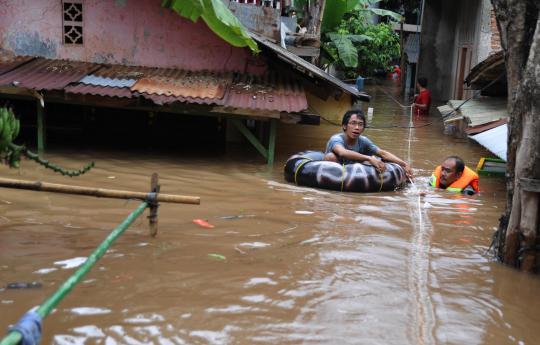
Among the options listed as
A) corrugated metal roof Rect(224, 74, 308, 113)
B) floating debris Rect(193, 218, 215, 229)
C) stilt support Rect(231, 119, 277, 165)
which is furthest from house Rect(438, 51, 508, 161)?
floating debris Rect(193, 218, 215, 229)

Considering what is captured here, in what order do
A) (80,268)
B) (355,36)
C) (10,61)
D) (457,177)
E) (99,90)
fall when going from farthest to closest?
(355,36), (10,61), (99,90), (457,177), (80,268)

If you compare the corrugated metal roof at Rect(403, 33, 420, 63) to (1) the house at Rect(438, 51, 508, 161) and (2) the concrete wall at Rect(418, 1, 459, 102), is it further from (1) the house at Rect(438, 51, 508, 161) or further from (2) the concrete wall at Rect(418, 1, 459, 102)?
(1) the house at Rect(438, 51, 508, 161)

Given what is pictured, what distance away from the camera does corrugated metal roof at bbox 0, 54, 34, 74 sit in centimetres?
1062

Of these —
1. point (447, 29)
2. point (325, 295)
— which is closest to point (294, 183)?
point (325, 295)

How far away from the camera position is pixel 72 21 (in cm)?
Result: 1145

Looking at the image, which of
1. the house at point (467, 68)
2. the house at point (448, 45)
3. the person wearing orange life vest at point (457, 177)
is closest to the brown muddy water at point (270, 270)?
the person wearing orange life vest at point (457, 177)

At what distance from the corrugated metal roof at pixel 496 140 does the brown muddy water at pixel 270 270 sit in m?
0.79

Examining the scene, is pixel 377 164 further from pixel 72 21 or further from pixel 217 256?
pixel 72 21

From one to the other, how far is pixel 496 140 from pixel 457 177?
108cm

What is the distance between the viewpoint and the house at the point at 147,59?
10492mm

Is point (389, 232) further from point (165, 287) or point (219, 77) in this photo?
point (219, 77)

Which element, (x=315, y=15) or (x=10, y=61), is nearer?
(x=10, y=61)

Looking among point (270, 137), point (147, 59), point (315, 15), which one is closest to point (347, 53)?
point (315, 15)

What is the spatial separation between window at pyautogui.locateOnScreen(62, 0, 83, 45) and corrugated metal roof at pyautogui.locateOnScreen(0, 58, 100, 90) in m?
0.47
